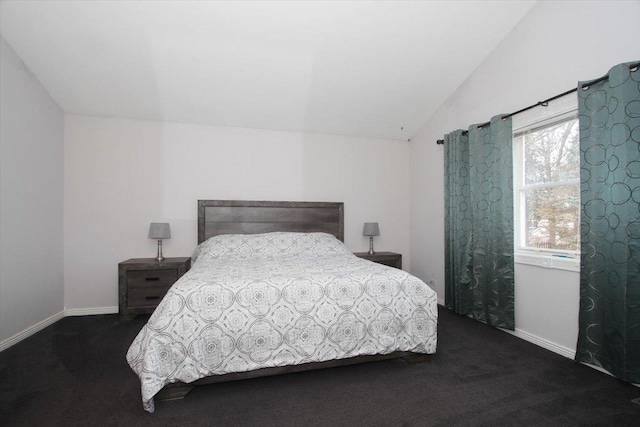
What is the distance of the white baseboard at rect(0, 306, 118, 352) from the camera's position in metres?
2.59

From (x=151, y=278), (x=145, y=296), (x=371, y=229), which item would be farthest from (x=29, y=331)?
(x=371, y=229)

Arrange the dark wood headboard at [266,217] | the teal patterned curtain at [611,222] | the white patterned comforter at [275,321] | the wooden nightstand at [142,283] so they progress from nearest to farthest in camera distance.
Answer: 1. the white patterned comforter at [275,321]
2. the teal patterned curtain at [611,222]
3. the wooden nightstand at [142,283]
4. the dark wood headboard at [266,217]

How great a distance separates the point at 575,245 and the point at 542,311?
59 centimetres

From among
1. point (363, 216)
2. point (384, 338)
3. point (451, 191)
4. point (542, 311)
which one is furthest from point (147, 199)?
point (542, 311)

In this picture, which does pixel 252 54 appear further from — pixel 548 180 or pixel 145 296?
pixel 548 180

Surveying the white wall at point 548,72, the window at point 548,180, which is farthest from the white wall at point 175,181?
the window at point 548,180

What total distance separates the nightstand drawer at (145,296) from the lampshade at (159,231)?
536mm

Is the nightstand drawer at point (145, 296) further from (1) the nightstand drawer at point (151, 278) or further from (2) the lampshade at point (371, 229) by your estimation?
(2) the lampshade at point (371, 229)

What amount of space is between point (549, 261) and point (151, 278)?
3.68 meters

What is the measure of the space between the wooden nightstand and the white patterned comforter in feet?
3.63

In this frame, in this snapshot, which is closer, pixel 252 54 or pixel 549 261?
pixel 549 261

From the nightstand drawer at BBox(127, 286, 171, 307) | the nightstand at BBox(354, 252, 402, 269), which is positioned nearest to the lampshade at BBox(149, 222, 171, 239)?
the nightstand drawer at BBox(127, 286, 171, 307)

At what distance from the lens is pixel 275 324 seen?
1.96 metres

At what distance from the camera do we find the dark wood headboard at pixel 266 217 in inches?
149
